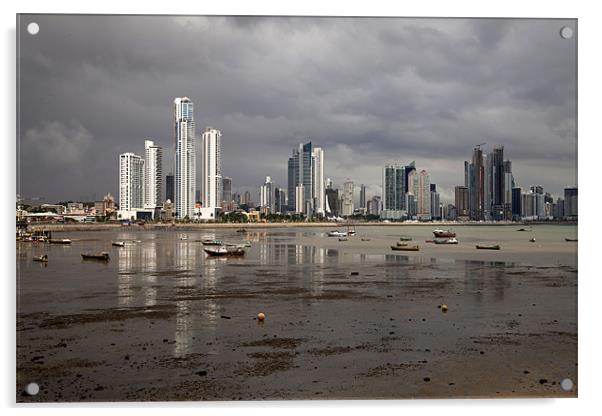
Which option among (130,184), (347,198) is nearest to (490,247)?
(347,198)

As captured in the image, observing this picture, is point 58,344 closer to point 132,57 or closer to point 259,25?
point 132,57

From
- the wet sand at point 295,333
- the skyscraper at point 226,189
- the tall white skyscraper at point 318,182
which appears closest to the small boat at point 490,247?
the wet sand at point 295,333

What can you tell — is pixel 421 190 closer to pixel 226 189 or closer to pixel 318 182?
pixel 318 182

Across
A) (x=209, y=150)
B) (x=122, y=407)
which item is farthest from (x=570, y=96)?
(x=122, y=407)

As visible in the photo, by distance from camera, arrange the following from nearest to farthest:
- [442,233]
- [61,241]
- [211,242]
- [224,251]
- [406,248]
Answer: [61,241] < [442,233] < [211,242] < [406,248] < [224,251]

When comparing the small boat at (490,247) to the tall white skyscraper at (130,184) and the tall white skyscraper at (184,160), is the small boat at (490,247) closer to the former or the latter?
the tall white skyscraper at (184,160)

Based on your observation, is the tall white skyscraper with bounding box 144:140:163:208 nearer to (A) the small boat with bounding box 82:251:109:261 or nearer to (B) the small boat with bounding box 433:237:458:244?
(A) the small boat with bounding box 82:251:109:261
